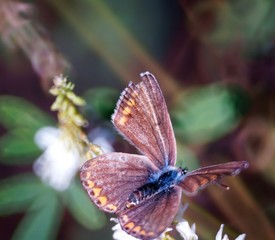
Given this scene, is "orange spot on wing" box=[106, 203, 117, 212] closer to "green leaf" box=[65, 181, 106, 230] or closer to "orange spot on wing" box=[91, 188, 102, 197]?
"orange spot on wing" box=[91, 188, 102, 197]

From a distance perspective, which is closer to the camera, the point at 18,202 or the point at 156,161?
the point at 156,161

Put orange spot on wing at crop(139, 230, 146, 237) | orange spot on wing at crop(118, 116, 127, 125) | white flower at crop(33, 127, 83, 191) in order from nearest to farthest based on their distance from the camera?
orange spot on wing at crop(139, 230, 146, 237) → orange spot on wing at crop(118, 116, 127, 125) → white flower at crop(33, 127, 83, 191)

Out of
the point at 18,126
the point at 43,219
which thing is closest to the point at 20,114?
the point at 18,126

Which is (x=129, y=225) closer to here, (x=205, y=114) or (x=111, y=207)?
(x=111, y=207)

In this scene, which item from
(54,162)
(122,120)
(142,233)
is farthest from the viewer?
(54,162)

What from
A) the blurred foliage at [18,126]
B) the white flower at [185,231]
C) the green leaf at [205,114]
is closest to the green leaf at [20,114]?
the blurred foliage at [18,126]

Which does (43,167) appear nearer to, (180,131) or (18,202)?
(18,202)

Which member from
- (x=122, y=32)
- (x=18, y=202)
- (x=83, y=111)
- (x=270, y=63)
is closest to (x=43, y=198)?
(x=18, y=202)

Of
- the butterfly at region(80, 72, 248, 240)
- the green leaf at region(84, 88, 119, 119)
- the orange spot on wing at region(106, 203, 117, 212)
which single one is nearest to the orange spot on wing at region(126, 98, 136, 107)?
the butterfly at region(80, 72, 248, 240)
